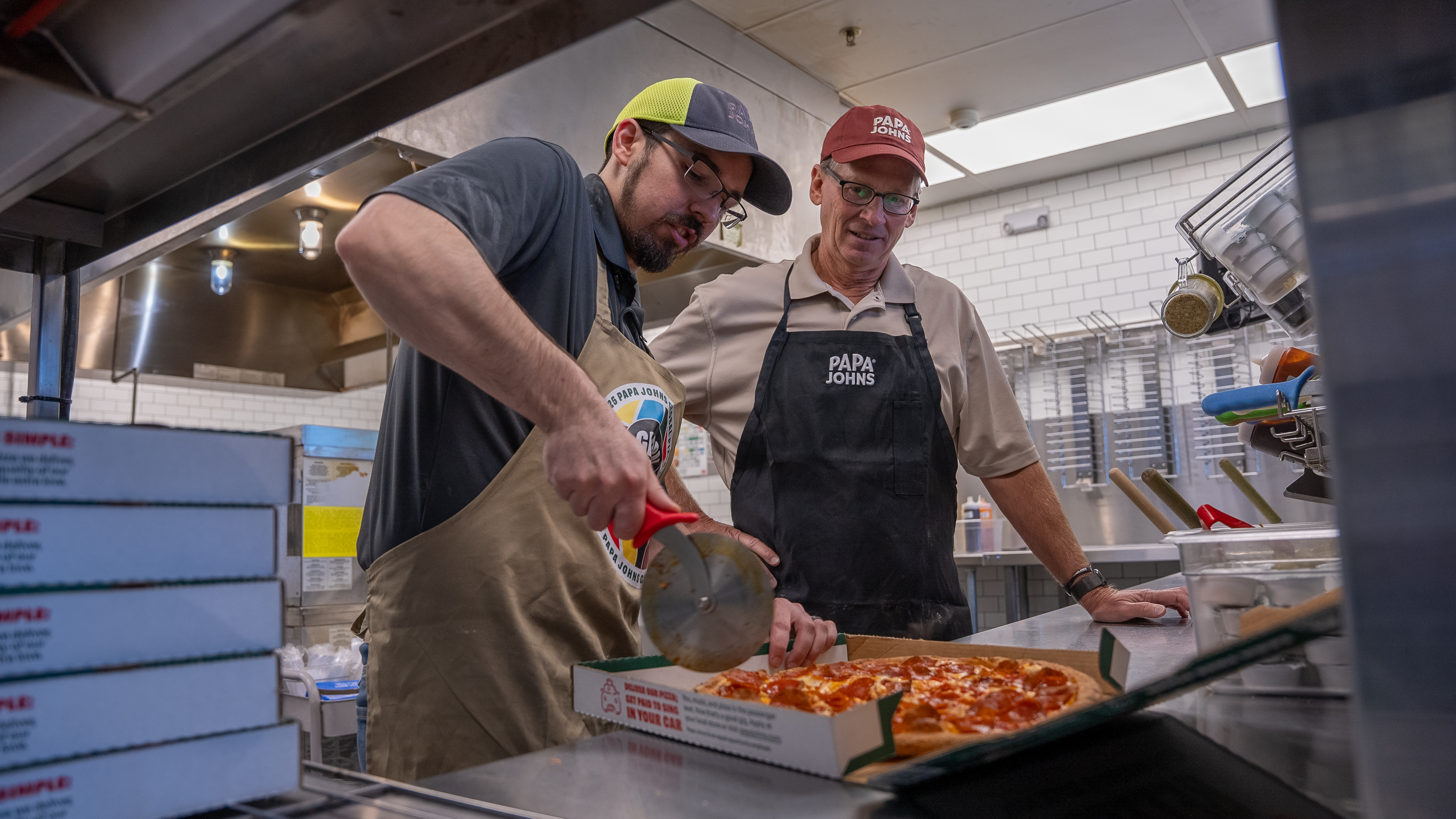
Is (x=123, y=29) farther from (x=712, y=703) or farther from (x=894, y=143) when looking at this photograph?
(x=894, y=143)

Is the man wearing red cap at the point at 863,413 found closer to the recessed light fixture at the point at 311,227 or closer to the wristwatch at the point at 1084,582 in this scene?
the wristwatch at the point at 1084,582

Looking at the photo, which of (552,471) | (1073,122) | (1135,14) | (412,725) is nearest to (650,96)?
(552,471)

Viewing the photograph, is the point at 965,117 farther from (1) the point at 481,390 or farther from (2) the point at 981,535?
(1) the point at 481,390

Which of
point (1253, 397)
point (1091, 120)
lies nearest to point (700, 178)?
point (1253, 397)

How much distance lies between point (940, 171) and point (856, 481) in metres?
4.18

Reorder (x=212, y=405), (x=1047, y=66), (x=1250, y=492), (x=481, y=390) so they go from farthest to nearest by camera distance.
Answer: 1. (x=212, y=405)
2. (x=1047, y=66)
3. (x=1250, y=492)
4. (x=481, y=390)

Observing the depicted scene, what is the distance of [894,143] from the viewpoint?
230 centimetres

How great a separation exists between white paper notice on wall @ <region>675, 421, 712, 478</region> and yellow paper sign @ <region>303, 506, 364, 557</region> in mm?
3172

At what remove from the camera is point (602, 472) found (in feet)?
2.95

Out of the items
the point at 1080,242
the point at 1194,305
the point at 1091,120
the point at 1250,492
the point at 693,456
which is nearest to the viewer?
the point at 1250,492

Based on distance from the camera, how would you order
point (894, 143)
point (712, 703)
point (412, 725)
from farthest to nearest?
point (894, 143) < point (412, 725) < point (712, 703)

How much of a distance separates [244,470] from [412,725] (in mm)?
765

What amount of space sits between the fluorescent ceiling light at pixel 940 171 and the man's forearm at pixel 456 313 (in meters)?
4.94

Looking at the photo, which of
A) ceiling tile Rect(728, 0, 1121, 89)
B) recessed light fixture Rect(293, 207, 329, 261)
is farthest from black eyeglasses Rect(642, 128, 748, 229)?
ceiling tile Rect(728, 0, 1121, 89)
